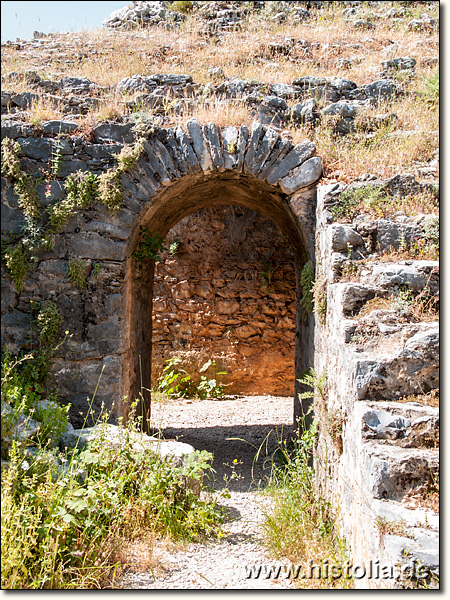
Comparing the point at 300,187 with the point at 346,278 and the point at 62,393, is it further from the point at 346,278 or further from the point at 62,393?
the point at 62,393

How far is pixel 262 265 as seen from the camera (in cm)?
980

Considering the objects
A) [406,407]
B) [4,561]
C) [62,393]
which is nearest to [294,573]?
[406,407]

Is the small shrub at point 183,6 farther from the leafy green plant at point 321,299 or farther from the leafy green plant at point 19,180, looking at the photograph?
the leafy green plant at point 321,299

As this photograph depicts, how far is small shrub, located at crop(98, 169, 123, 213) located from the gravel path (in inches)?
81.0

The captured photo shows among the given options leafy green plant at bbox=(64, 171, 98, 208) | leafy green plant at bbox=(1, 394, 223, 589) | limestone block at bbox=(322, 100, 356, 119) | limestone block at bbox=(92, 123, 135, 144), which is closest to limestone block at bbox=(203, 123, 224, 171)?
limestone block at bbox=(92, 123, 135, 144)

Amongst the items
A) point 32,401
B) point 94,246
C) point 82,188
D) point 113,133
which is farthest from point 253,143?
point 32,401

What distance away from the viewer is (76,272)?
483 cm

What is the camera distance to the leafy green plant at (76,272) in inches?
190

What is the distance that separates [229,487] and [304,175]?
323 cm

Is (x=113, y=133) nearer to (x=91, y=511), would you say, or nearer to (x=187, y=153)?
(x=187, y=153)

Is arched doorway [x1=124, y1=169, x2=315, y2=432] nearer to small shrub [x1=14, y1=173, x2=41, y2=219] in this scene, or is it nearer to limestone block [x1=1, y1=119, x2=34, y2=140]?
small shrub [x1=14, y1=173, x2=41, y2=219]

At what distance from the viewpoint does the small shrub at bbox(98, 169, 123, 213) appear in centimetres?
488

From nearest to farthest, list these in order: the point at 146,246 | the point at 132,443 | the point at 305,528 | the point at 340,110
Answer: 1. the point at 305,528
2. the point at 132,443
3. the point at 146,246
4. the point at 340,110

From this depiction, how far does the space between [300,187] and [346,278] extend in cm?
146
